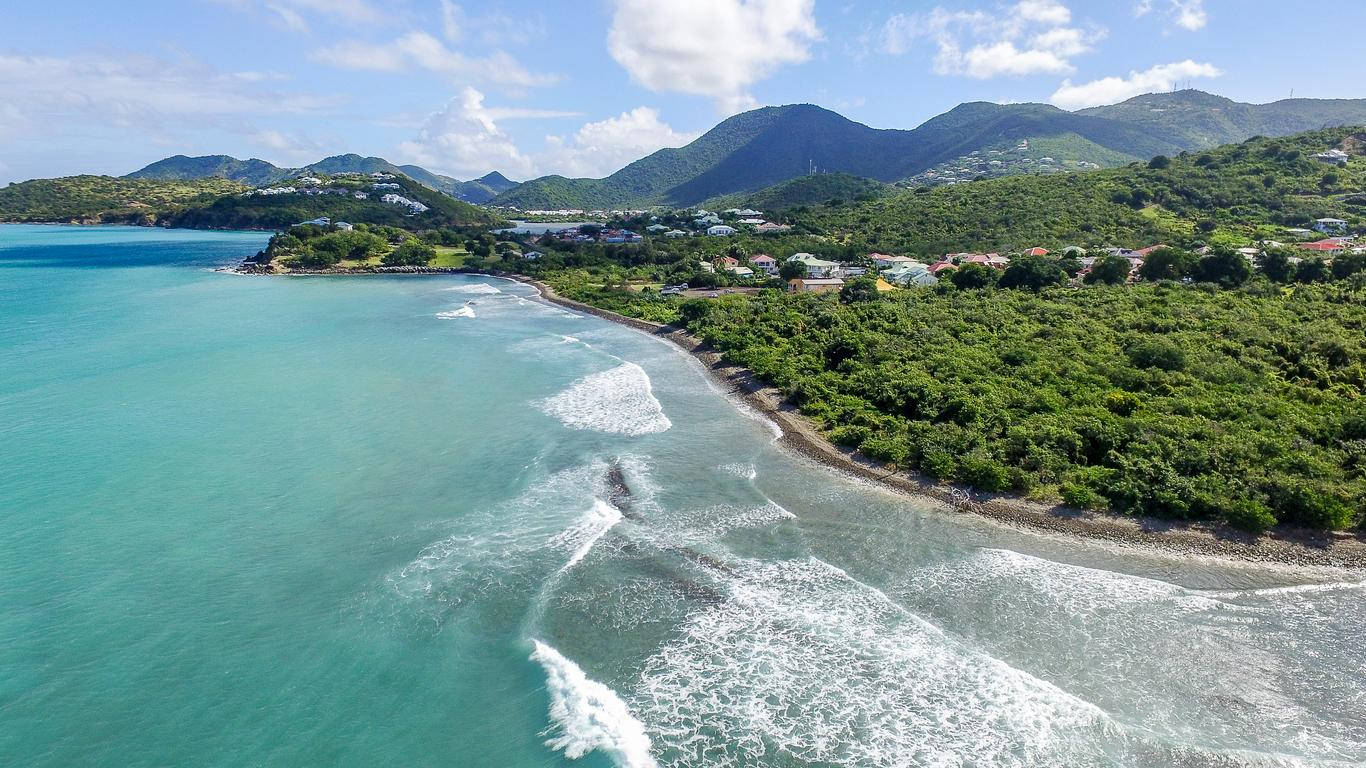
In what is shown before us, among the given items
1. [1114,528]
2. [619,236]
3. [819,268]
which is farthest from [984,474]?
[619,236]

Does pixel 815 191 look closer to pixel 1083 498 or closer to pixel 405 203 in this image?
pixel 405 203

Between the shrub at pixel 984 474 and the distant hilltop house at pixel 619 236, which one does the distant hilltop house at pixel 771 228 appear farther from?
the shrub at pixel 984 474

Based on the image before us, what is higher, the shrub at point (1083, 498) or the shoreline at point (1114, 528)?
the shrub at point (1083, 498)

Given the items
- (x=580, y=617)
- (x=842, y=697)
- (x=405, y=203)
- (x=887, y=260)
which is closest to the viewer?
(x=842, y=697)

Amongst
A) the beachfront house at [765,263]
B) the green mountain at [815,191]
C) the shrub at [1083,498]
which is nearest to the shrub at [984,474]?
the shrub at [1083,498]

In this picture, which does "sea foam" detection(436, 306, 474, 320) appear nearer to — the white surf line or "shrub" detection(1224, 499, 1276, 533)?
the white surf line

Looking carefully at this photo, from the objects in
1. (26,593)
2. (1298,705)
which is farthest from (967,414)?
(26,593)
